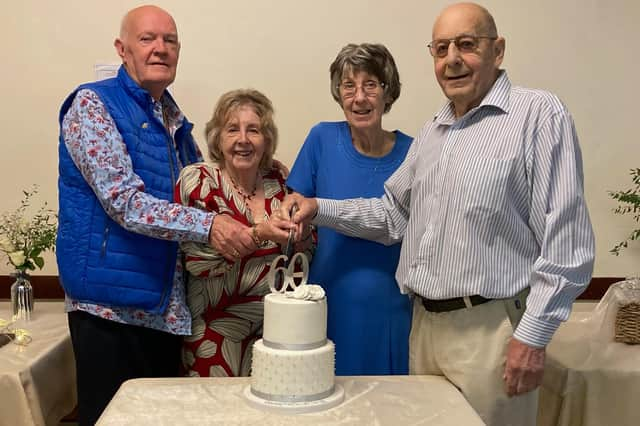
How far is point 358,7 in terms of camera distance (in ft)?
9.05

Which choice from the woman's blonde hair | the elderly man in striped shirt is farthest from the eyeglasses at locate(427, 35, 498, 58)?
the woman's blonde hair

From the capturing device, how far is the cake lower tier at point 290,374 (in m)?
1.45

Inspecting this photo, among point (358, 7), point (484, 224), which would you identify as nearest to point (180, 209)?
point (484, 224)

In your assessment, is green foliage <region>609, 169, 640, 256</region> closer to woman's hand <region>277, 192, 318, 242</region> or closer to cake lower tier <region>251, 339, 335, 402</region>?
woman's hand <region>277, 192, 318, 242</region>

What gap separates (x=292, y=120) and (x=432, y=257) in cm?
130

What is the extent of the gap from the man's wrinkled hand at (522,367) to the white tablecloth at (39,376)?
1390 mm

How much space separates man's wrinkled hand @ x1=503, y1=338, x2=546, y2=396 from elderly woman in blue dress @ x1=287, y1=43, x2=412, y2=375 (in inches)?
19.4

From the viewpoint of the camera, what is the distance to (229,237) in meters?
1.84

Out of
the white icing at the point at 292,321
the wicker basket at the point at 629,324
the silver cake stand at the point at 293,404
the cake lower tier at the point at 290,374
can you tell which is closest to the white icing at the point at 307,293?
the white icing at the point at 292,321

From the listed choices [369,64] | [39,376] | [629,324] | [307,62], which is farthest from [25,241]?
[629,324]

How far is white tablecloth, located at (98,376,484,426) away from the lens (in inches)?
55.6

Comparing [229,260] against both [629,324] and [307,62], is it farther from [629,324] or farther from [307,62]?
[629,324]

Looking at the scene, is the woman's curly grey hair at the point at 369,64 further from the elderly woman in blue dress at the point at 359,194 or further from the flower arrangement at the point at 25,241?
the flower arrangement at the point at 25,241

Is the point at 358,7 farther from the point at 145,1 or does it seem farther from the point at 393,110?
the point at 145,1
